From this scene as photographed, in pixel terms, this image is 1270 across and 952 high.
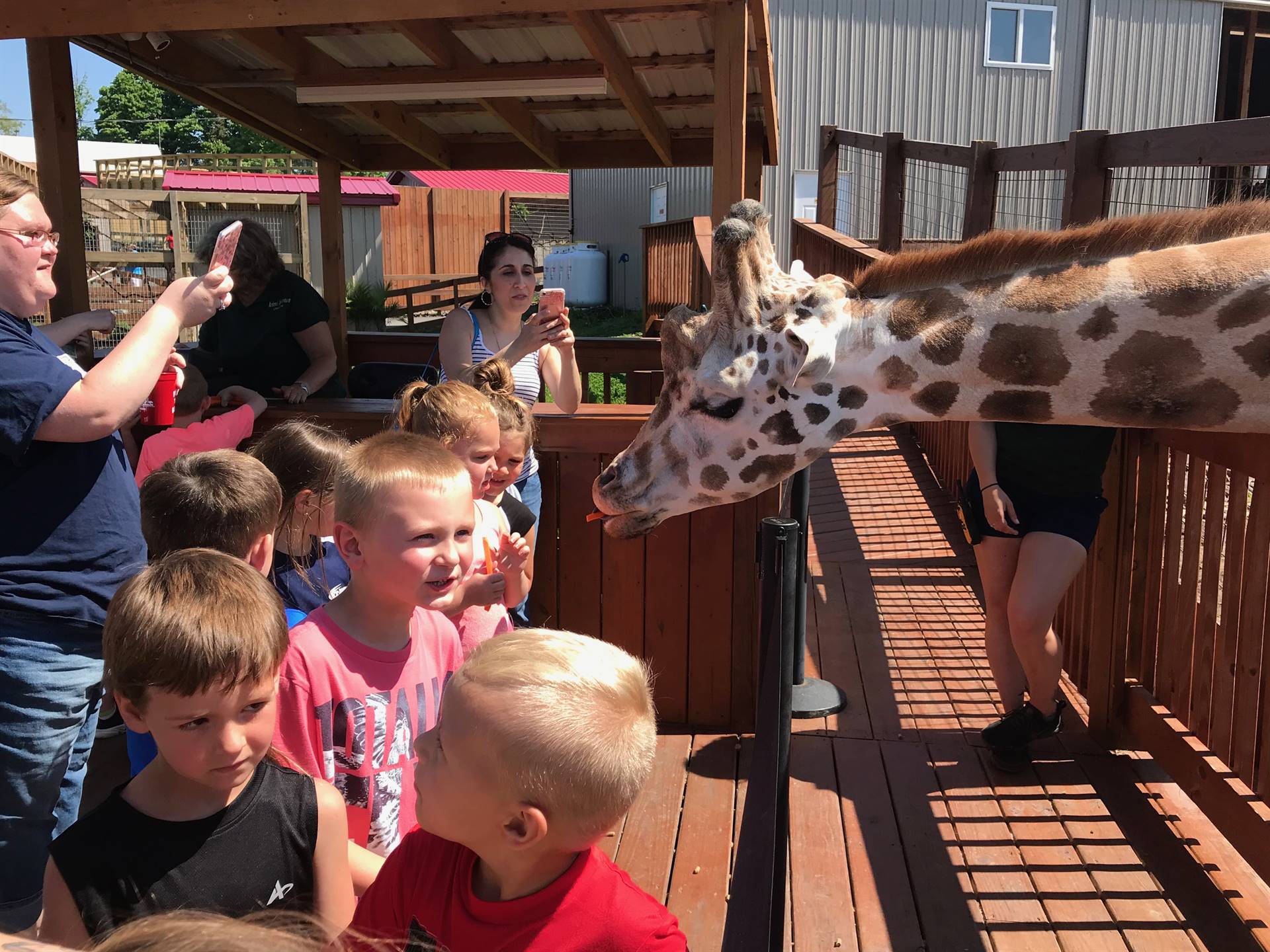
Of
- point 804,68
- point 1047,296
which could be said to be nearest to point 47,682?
point 1047,296

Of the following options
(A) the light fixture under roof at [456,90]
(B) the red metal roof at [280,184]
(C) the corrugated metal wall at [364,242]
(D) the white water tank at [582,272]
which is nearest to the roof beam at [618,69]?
(A) the light fixture under roof at [456,90]

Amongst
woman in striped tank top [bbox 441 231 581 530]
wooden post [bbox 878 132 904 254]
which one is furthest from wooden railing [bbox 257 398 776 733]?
wooden post [bbox 878 132 904 254]

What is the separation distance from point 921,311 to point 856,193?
1253cm

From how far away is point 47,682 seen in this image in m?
2.38

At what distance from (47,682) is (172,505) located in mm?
556

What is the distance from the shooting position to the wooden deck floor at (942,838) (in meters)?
2.96

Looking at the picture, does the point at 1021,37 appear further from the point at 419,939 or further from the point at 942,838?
the point at 419,939

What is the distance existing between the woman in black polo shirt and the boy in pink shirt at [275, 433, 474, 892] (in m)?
2.65

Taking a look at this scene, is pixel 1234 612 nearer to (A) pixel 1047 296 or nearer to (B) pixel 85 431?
(A) pixel 1047 296

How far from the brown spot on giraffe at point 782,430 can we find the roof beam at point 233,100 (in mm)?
4137

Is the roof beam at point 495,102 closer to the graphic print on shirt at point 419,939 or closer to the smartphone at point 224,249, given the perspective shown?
the smartphone at point 224,249

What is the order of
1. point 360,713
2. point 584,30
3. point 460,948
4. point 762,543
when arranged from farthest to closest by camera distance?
point 584,30 → point 762,543 → point 360,713 → point 460,948

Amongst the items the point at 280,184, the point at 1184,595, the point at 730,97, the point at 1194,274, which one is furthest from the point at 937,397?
the point at 280,184

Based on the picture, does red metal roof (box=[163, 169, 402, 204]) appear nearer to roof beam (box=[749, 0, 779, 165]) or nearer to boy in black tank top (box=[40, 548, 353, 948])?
roof beam (box=[749, 0, 779, 165])
